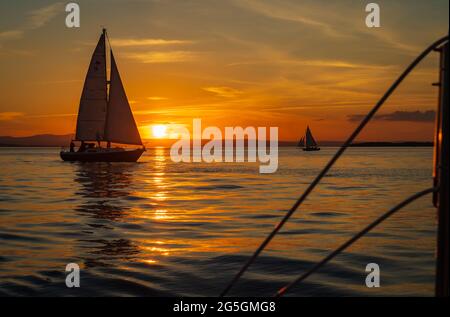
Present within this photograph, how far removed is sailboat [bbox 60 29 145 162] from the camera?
257ft

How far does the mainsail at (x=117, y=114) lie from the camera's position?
78562 mm

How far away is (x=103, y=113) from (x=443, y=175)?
7689 centimetres

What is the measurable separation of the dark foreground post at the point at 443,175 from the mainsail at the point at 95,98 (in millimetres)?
76376

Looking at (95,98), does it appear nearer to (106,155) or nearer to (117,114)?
(117,114)

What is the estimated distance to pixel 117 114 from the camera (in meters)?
78.9

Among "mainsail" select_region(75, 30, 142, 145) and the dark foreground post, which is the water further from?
"mainsail" select_region(75, 30, 142, 145)

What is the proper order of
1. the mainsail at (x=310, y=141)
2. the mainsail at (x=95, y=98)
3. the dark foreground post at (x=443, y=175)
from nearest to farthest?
the dark foreground post at (x=443, y=175) < the mainsail at (x=95, y=98) < the mainsail at (x=310, y=141)

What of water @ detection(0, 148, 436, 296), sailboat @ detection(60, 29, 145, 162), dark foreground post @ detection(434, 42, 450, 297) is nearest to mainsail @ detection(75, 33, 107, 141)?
sailboat @ detection(60, 29, 145, 162)

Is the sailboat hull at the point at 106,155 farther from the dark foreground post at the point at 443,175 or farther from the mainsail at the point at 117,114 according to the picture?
the dark foreground post at the point at 443,175

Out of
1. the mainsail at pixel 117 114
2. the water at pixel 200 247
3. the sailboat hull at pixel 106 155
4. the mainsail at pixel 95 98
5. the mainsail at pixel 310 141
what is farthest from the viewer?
the mainsail at pixel 310 141

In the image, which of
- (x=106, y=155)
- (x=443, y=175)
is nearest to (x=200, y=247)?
(x=443, y=175)

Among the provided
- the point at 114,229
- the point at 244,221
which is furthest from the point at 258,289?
the point at 244,221

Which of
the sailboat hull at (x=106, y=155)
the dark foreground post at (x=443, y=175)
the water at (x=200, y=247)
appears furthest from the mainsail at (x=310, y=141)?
the dark foreground post at (x=443, y=175)
